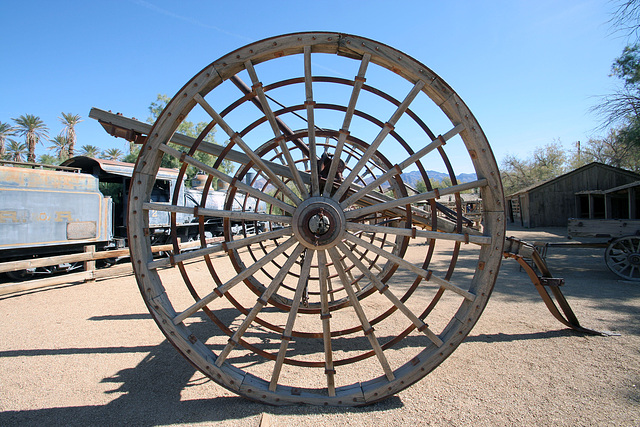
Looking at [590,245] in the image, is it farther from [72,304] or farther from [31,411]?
[72,304]

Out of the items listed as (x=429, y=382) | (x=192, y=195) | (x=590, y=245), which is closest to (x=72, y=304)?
(x=429, y=382)

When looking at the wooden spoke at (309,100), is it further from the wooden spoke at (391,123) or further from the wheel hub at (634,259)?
the wheel hub at (634,259)

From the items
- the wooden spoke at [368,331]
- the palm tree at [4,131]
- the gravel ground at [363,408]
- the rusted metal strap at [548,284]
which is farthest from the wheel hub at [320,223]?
the palm tree at [4,131]

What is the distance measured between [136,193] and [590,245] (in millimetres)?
8632

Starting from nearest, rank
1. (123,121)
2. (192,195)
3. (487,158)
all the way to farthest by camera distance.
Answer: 1. (487,158)
2. (123,121)
3. (192,195)

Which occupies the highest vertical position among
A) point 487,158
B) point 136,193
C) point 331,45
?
point 331,45

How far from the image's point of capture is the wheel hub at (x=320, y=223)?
8.52 ft

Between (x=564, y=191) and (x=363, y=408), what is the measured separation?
932 inches

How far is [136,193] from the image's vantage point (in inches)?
102

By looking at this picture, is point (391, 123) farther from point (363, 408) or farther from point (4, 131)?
point (4, 131)

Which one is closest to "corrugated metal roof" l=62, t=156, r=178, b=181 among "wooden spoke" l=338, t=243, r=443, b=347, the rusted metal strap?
"wooden spoke" l=338, t=243, r=443, b=347

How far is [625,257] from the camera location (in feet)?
23.4

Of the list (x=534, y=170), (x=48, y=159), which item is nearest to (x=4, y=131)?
(x=48, y=159)

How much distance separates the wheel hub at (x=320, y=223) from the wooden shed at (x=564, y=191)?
2046 centimetres
